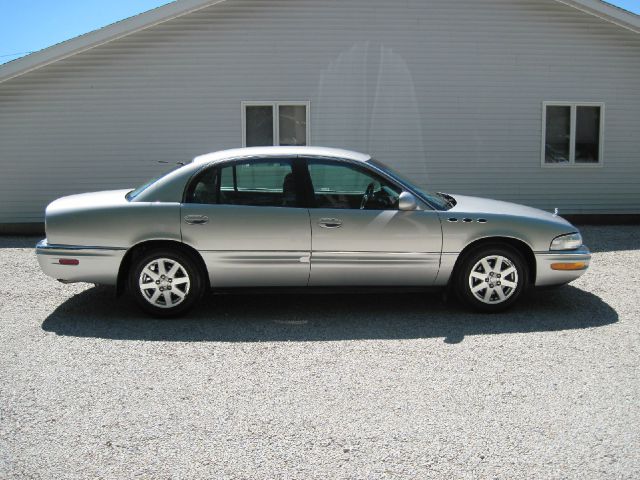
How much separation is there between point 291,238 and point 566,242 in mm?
2663

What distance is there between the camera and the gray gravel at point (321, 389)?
3934mm

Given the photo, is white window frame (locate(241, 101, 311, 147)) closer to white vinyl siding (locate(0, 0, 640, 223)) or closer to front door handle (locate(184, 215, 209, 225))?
white vinyl siding (locate(0, 0, 640, 223))

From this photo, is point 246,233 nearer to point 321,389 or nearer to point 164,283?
point 164,283

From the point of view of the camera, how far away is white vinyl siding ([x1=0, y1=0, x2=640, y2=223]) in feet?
41.7

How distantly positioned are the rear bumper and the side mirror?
8.56ft

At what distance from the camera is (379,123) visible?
1300 centimetres

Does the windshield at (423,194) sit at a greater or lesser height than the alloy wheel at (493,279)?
greater

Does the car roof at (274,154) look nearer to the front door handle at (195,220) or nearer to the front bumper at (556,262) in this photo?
the front door handle at (195,220)

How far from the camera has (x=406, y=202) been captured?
679cm

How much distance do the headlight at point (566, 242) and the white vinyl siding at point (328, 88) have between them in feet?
20.1

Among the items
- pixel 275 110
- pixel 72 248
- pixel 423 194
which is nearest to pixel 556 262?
pixel 423 194

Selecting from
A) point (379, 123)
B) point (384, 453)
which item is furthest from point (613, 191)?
point (384, 453)

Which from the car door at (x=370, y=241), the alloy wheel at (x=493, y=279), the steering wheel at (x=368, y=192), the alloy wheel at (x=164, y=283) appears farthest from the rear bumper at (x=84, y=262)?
the alloy wheel at (x=493, y=279)

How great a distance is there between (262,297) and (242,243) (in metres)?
1.31
